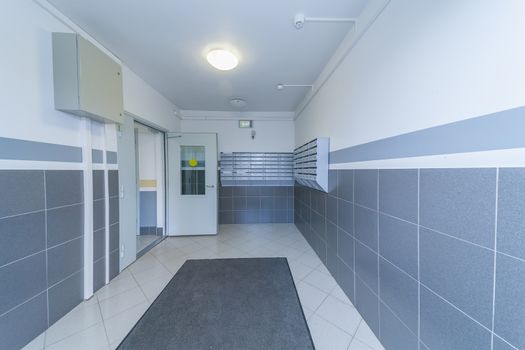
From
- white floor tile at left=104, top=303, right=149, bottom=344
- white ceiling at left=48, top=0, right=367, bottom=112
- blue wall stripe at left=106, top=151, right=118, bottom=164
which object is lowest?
white floor tile at left=104, top=303, right=149, bottom=344

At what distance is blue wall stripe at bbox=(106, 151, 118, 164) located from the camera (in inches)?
84.2

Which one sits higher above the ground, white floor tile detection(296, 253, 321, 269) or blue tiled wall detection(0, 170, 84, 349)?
blue tiled wall detection(0, 170, 84, 349)

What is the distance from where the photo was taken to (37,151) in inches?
58.3

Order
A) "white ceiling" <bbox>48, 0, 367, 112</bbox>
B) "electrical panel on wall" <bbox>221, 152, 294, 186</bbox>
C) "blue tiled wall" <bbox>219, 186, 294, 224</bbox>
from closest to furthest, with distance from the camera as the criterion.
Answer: "white ceiling" <bbox>48, 0, 367, 112</bbox>
"electrical panel on wall" <bbox>221, 152, 294, 186</bbox>
"blue tiled wall" <bbox>219, 186, 294, 224</bbox>

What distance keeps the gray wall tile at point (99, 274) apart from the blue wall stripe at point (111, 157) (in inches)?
40.7

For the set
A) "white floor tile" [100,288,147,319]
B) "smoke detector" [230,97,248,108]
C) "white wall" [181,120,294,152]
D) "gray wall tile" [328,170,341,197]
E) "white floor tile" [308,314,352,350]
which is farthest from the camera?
"white wall" [181,120,294,152]

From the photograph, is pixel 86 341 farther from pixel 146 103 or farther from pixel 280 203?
pixel 280 203

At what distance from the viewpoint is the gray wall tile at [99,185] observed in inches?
77.3

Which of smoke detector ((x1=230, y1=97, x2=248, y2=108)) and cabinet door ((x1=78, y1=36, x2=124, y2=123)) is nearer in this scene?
cabinet door ((x1=78, y1=36, x2=124, y2=123))

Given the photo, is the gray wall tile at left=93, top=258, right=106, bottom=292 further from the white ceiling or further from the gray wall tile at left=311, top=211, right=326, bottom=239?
the gray wall tile at left=311, top=211, right=326, bottom=239

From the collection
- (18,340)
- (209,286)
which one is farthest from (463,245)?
(18,340)

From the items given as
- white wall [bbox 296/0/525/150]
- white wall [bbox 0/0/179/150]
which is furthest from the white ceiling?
white wall [bbox 296/0/525/150]

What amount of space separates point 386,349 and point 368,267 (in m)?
0.50

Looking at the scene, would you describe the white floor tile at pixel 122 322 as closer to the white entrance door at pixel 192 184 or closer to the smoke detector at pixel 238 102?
the white entrance door at pixel 192 184
